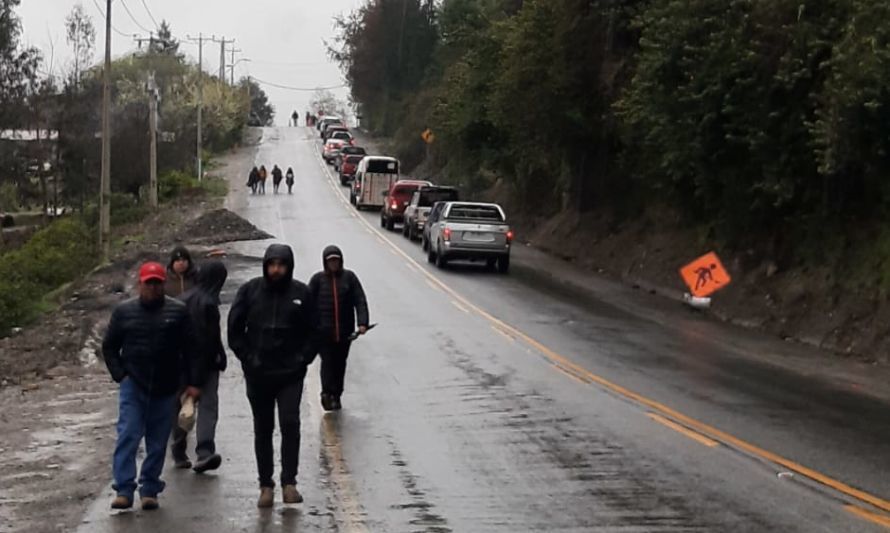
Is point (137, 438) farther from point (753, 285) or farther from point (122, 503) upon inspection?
point (753, 285)

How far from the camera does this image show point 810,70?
73.8ft

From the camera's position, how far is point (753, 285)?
1023 inches

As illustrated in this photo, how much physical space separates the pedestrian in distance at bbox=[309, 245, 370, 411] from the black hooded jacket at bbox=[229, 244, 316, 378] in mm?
4019

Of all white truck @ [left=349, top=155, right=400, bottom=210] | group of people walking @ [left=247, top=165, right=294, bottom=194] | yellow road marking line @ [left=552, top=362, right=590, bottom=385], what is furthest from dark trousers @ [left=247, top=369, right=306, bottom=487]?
group of people walking @ [left=247, top=165, right=294, bottom=194]

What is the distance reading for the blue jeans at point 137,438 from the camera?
911 cm

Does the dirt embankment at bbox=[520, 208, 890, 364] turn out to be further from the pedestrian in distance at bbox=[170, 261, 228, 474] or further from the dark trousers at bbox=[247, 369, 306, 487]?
the dark trousers at bbox=[247, 369, 306, 487]

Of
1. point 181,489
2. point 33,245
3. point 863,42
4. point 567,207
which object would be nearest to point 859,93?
point 863,42

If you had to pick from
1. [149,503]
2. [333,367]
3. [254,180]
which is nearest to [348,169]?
[254,180]

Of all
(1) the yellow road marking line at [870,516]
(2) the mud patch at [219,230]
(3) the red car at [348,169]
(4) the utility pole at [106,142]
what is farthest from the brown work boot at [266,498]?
(3) the red car at [348,169]

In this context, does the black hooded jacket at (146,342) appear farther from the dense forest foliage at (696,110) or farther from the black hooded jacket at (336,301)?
the dense forest foliage at (696,110)

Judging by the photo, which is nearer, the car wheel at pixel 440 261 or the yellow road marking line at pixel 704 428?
the yellow road marking line at pixel 704 428

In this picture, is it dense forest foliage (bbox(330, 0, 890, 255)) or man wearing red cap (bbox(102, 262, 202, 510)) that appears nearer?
man wearing red cap (bbox(102, 262, 202, 510))

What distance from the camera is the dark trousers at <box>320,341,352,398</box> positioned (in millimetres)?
13305

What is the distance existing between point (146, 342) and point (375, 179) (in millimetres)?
48747
